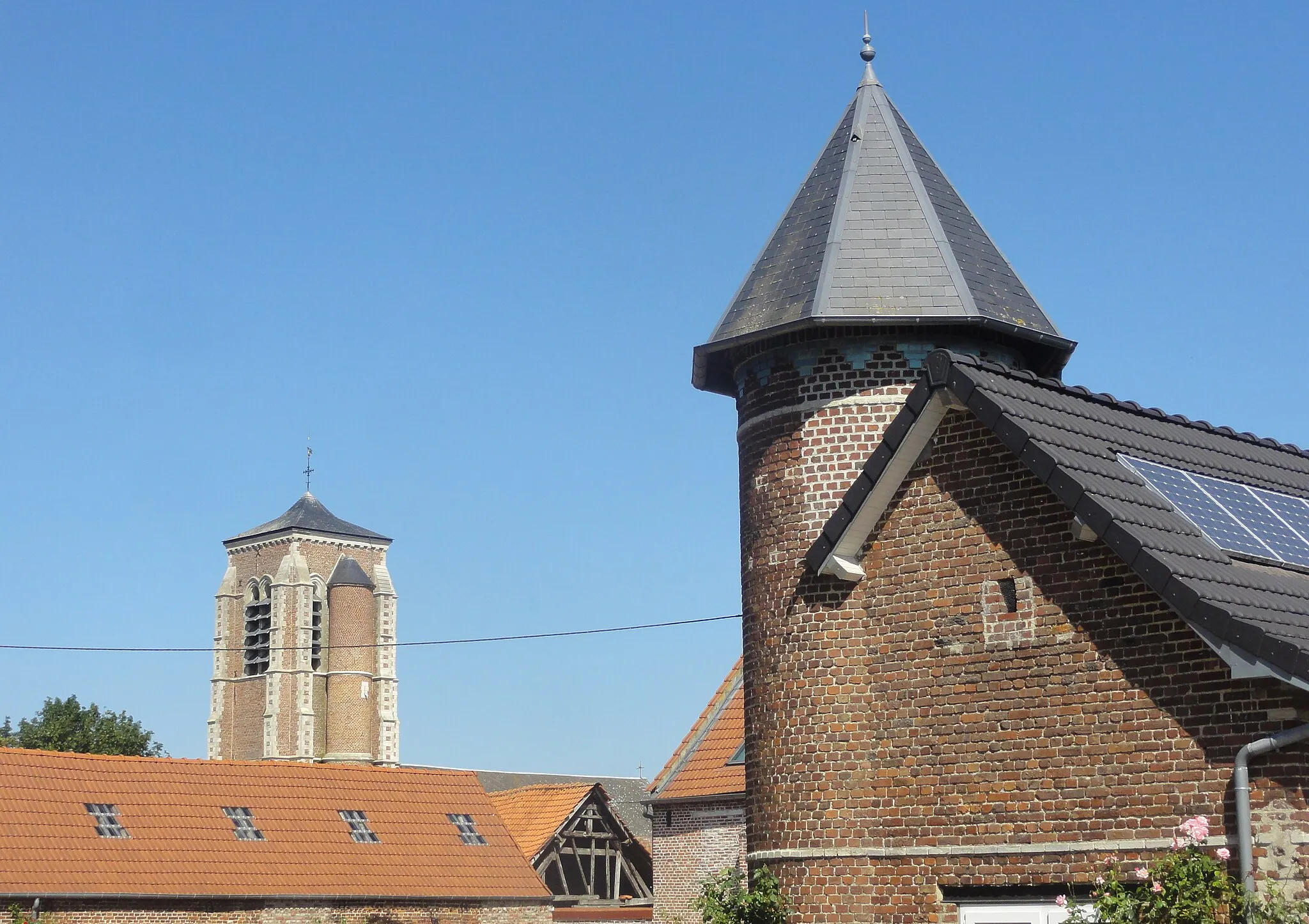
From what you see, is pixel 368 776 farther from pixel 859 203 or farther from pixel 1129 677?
pixel 1129 677

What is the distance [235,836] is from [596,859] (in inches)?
615

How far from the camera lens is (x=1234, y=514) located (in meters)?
12.9

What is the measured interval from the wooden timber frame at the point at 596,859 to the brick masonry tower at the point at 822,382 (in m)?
29.2

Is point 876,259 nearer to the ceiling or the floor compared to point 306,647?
nearer to the floor

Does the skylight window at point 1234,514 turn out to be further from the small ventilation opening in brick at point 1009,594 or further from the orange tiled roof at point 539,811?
the orange tiled roof at point 539,811

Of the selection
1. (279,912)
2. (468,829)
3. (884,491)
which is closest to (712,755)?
(468,829)

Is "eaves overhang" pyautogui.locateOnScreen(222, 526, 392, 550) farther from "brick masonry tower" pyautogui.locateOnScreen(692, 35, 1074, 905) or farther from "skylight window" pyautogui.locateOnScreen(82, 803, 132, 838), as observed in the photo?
"brick masonry tower" pyautogui.locateOnScreen(692, 35, 1074, 905)

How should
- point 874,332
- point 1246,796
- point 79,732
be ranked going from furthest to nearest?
1. point 79,732
2. point 874,332
3. point 1246,796

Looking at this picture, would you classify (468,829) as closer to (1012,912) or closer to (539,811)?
(539,811)

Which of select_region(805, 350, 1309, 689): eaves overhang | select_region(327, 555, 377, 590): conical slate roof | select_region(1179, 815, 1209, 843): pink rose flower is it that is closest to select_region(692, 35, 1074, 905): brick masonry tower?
select_region(805, 350, 1309, 689): eaves overhang

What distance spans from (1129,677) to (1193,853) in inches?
50.6

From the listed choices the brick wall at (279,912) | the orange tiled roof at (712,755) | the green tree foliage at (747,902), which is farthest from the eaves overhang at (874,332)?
the brick wall at (279,912)

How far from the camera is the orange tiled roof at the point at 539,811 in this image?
138 ft

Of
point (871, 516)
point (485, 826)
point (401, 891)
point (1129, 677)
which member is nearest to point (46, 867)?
point (401, 891)
